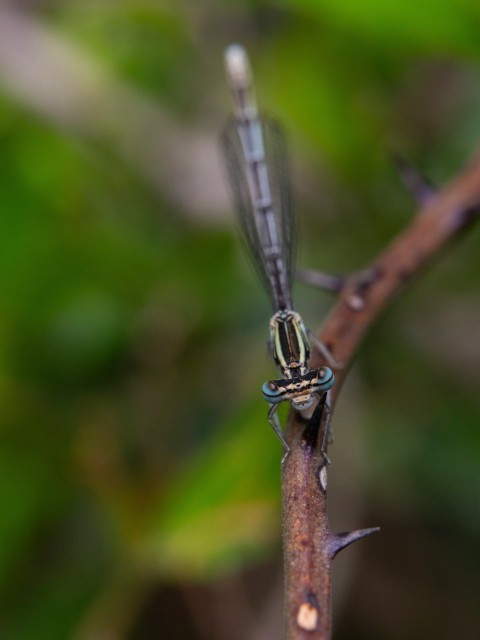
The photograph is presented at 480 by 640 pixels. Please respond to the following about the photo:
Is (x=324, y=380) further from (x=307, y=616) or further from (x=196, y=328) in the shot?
(x=196, y=328)

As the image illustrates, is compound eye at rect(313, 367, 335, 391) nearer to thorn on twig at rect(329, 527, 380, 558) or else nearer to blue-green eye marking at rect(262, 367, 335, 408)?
blue-green eye marking at rect(262, 367, 335, 408)

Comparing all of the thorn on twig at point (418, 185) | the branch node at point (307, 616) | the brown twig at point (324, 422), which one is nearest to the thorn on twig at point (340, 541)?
the brown twig at point (324, 422)

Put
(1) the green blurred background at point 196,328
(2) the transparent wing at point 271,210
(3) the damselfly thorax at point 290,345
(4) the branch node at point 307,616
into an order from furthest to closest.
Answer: (1) the green blurred background at point 196,328 → (2) the transparent wing at point 271,210 → (3) the damselfly thorax at point 290,345 → (4) the branch node at point 307,616

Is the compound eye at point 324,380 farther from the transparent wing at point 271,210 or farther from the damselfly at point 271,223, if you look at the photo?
the transparent wing at point 271,210

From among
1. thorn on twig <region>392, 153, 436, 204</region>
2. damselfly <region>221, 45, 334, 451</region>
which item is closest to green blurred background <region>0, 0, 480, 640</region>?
damselfly <region>221, 45, 334, 451</region>

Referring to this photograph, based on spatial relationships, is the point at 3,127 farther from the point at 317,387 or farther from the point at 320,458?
the point at 320,458

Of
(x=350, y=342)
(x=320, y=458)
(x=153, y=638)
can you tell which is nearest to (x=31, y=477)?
(x=153, y=638)

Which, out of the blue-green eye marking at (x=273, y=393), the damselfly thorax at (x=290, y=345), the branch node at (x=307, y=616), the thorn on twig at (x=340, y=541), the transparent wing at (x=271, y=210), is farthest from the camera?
the transparent wing at (x=271, y=210)
